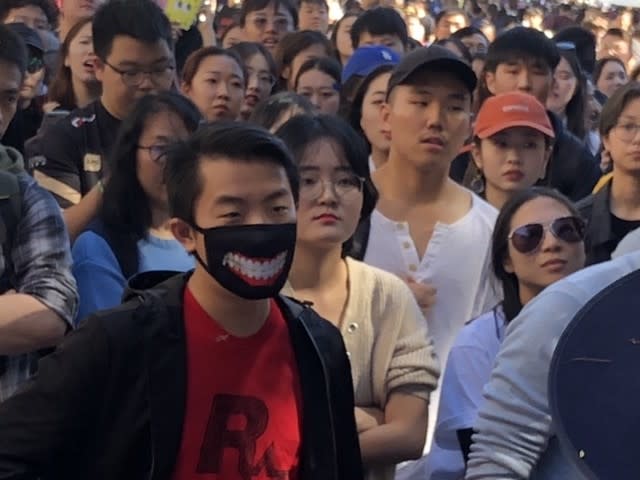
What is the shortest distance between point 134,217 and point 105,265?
19cm

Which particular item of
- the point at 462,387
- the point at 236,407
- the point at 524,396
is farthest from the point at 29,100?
the point at 524,396

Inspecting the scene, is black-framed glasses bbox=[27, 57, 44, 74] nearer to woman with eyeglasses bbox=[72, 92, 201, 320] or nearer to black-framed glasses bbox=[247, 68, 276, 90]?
black-framed glasses bbox=[247, 68, 276, 90]

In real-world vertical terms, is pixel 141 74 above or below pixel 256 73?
above

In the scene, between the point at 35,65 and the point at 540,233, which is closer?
the point at 540,233

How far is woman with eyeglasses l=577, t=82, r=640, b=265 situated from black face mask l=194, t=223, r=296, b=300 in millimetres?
1975

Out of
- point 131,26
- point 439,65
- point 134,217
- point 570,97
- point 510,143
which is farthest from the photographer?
point 570,97

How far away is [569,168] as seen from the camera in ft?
16.8

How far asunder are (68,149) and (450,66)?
1.26 m

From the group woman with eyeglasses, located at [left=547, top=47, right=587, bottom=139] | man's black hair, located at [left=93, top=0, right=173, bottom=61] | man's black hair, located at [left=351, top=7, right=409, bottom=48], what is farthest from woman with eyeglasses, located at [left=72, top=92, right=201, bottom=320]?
man's black hair, located at [left=351, top=7, right=409, bottom=48]

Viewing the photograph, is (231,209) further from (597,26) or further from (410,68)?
(597,26)

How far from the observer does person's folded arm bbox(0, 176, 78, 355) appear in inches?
112

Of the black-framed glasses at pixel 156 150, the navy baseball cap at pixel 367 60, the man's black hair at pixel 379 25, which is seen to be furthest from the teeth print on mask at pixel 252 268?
the man's black hair at pixel 379 25

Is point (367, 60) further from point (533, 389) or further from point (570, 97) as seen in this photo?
point (533, 389)

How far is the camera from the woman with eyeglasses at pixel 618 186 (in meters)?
4.23
